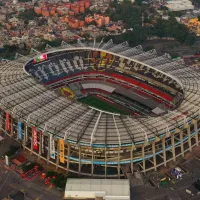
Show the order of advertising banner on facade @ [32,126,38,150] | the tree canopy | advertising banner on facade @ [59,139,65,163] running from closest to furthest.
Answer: advertising banner on facade @ [59,139,65,163], advertising banner on facade @ [32,126,38,150], the tree canopy

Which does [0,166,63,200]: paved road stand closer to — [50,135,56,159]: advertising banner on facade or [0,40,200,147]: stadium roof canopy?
[50,135,56,159]: advertising banner on facade

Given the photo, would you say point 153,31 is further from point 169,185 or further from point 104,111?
point 169,185

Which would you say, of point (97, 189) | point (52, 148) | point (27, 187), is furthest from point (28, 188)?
point (97, 189)

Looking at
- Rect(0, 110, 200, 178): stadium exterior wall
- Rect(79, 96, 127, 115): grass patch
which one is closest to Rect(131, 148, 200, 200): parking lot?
Rect(0, 110, 200, 178): stadium exterior wall

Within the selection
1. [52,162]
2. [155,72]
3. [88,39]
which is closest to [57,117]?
[52,162]

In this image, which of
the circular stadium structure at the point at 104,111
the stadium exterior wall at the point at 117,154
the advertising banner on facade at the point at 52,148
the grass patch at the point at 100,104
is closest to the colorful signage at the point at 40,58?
the circular stadium structure at the point at 104,111

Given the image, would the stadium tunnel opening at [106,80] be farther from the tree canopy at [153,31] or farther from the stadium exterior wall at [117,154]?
the tree canopy at [153,31]
